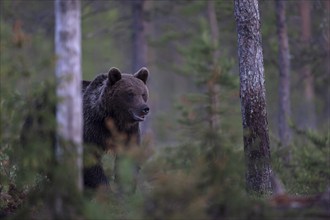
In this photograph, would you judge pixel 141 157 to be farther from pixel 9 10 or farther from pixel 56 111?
pixel 9 10

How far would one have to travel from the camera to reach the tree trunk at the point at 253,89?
1005cm

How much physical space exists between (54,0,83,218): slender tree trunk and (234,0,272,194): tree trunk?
139 inches

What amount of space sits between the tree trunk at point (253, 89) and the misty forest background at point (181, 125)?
0.34 metres

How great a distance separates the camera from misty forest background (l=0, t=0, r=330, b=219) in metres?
6.72

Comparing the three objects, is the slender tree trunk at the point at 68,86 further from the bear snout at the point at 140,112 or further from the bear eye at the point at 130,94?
the bear eye at the point at 130,94

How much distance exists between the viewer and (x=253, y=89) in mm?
10094

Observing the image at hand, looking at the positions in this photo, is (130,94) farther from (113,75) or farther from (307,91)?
(307,91)

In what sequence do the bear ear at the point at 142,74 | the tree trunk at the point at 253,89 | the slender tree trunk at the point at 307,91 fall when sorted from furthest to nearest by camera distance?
the slender tree trunk at the point at 307,91
the bear ear at the point at 142,74
the tree trunk at the point at 253,89

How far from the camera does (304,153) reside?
16.5 metres

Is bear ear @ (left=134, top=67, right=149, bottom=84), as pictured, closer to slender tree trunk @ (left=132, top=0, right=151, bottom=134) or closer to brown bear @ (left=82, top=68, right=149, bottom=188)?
brown bear @ (left=82, top=68, right=149, bottom=188)

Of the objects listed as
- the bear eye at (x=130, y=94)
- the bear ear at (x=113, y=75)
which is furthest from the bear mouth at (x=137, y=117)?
the bear ear at (x=113, y=75)

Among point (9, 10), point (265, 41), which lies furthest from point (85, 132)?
point (265, 41)

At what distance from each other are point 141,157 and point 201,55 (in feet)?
54.6

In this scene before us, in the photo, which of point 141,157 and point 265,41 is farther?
point 265,41
